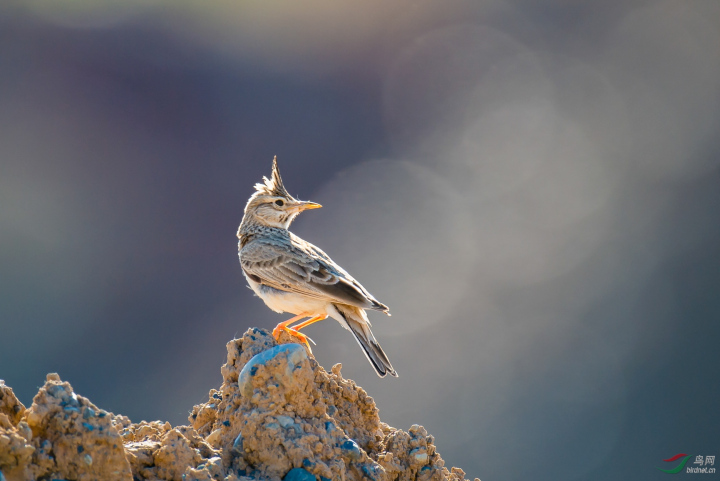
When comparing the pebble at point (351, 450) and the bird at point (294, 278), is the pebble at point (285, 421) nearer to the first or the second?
the pebble at point (351, 450)

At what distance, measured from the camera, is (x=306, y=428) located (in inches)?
153

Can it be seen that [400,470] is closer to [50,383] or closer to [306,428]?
[306,428]

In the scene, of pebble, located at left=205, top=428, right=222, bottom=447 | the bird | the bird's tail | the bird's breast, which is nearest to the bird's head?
the bird

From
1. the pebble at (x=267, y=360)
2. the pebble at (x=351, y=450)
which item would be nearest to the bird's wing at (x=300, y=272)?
the pebble at (x=267, y=360)

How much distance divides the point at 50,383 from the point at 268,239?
4290 millimetres

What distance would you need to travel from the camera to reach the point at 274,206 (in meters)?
7.78

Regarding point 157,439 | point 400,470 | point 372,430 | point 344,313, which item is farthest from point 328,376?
point 344,313

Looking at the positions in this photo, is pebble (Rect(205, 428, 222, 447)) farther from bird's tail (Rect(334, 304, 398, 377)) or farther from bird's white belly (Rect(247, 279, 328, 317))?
bird's white belly (Rect(247, 279, 328, 317))

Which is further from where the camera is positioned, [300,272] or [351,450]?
[300,272]

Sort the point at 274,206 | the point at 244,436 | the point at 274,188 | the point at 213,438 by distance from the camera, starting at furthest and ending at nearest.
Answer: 1. the point at 274,188
2. the point at 274,206
3. the point at 213,438
4. the point at 244,436

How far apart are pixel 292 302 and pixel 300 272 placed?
334mm

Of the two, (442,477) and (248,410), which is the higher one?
(248,410)

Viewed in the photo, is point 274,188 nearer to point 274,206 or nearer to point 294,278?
point 274,206

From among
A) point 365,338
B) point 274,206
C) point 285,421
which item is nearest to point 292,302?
point 365,338
